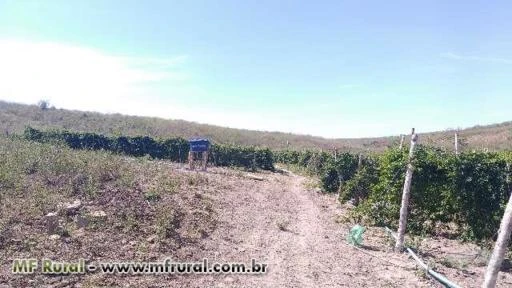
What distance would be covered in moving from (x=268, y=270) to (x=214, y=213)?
170 inches

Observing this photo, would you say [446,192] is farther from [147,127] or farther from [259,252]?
[147,127]

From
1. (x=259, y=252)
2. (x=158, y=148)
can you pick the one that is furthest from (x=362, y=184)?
(x=158, y=148)

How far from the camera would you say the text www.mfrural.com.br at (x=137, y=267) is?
7.25 m

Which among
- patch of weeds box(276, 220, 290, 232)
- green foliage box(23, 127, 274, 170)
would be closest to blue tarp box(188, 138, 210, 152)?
green foliage box(23, 127, 274, 170)

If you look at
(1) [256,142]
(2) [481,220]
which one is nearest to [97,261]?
(2) [481,220]

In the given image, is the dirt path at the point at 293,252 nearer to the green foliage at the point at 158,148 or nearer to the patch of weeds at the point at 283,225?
the patch of weeds at the point at 283,225

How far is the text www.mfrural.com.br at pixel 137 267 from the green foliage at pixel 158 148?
2272cm

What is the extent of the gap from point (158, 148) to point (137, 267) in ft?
79.8

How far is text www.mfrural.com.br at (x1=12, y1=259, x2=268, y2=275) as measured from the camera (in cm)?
725

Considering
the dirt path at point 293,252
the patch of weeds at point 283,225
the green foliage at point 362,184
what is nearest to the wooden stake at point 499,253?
the dirt path at point 293,252

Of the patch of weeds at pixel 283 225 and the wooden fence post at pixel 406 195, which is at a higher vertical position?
the wooden fence post at pixel 406 195

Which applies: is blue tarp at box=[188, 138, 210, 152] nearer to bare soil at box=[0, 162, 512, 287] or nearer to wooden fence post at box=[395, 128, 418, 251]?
bare soil at box=[0, 162, 512, 287]

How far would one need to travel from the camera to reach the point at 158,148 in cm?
3144

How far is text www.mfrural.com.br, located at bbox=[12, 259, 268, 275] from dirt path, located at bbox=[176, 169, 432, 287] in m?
0.27
